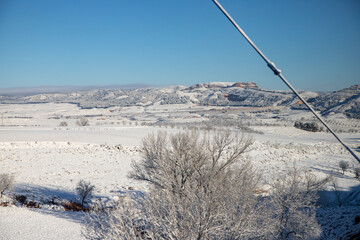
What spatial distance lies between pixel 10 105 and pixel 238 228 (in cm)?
9530

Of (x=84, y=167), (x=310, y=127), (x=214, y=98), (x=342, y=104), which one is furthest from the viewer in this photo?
(x=214, y=98)

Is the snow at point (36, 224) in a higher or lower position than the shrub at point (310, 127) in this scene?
higher

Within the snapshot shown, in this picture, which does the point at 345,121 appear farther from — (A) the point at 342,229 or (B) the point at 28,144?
(B) the point at 28,144

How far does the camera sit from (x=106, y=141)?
37.4 metres

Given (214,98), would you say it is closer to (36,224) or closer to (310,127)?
(310,127)

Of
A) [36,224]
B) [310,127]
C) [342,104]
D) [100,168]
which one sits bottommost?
[100,168]

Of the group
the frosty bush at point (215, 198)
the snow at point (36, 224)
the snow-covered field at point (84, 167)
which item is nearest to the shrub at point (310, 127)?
the snow-covered field at point (84, 167)

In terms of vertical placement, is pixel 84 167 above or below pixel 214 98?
below

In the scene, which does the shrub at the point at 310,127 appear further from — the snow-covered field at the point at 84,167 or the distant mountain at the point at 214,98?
the distant mountain at the point at 214,98

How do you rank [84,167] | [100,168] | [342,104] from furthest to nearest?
[342,104] < [100,168] < [84,167]

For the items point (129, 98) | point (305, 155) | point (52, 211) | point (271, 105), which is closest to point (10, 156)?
point (52, 211)

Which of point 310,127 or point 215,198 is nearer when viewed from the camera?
point 215,198

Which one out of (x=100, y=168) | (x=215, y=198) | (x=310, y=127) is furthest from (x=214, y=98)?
(x=215, y=198)

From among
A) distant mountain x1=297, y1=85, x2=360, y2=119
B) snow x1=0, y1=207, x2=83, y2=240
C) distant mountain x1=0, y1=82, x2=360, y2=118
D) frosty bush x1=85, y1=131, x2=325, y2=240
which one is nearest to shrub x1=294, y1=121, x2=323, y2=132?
distant mountain x1=297, y1=85, x2=360, y2=119
